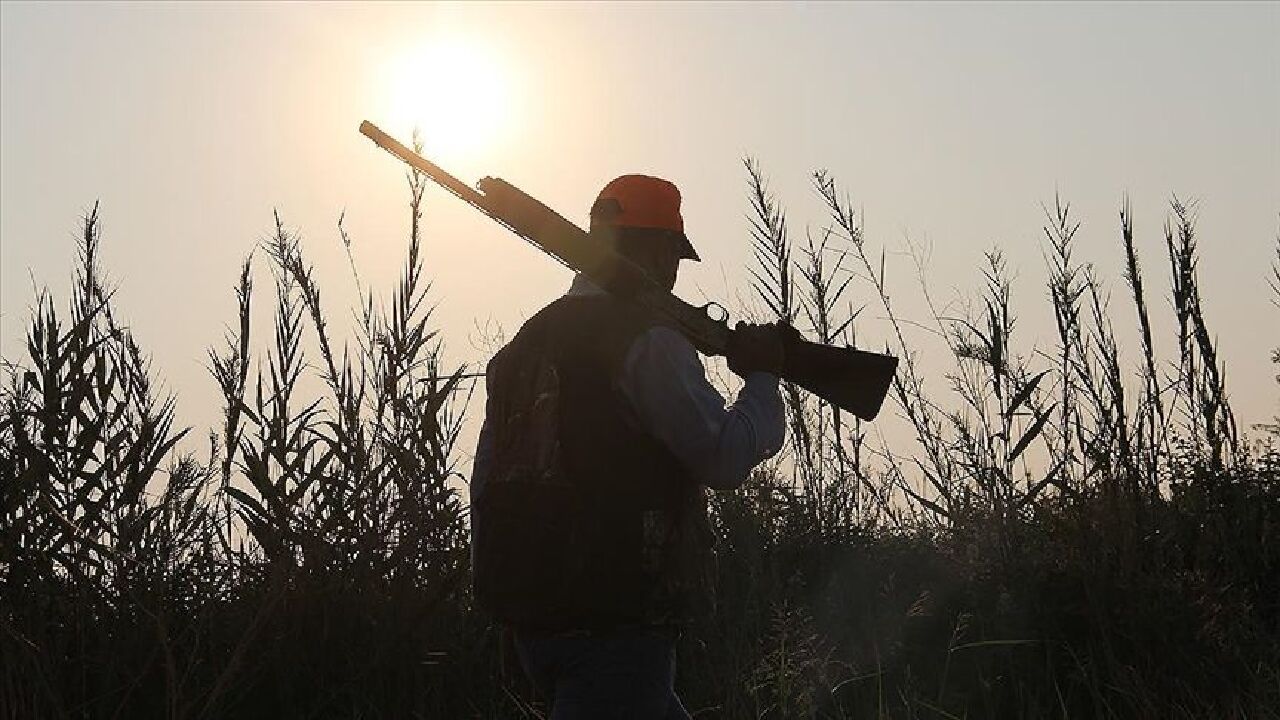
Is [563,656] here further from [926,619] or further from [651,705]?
[926,619]

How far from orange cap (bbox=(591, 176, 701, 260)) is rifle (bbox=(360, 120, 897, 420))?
0.09 m

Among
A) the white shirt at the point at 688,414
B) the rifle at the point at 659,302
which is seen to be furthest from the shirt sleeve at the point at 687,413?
the rifle at the point at 659,302

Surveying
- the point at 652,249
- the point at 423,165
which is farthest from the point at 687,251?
the point at 423,165

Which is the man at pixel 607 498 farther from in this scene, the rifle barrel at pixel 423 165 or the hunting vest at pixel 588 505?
the rifle barrel at pixel 423 165

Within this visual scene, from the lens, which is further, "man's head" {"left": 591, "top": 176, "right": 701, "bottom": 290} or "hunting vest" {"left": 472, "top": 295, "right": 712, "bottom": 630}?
"man's head" {"left": 591, "top": 176, "right": 701, "bottom": 290}

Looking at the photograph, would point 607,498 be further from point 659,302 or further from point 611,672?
point 659,302

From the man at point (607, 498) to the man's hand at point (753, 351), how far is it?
25 centimetres

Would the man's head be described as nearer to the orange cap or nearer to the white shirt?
the orange cap

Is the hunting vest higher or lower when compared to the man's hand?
lower

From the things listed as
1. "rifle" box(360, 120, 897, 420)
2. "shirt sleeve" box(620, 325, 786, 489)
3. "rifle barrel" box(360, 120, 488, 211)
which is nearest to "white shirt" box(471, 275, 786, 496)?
"shirt sleeve" box(620, 325, 786, 489)

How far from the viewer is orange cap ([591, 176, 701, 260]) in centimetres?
406

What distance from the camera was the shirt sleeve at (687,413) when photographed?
3684 millimetres

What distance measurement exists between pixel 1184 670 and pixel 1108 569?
0.47 meters

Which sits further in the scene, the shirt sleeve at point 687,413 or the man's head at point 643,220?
the man's head at point 643,220
